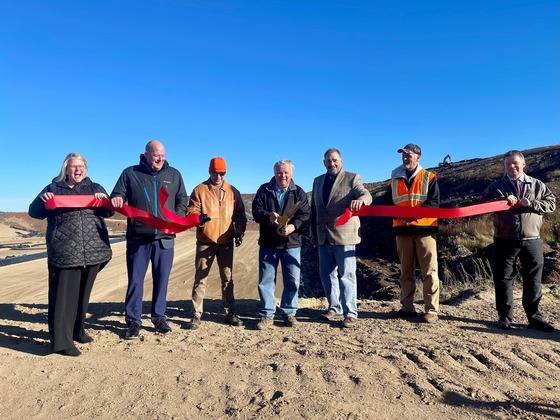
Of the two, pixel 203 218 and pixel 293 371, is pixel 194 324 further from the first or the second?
pixel 293 371

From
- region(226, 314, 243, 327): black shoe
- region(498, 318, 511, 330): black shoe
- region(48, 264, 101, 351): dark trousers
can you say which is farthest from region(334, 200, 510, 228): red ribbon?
region(48, 264, 101, 351): dark trousers

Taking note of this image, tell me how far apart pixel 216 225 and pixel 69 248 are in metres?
1.79

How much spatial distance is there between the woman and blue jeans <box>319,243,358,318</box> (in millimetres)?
2878

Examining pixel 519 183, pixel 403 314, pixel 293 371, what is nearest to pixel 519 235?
pixel 519 183

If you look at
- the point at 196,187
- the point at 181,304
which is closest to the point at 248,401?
the point at 196,187

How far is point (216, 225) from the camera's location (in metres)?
5.57

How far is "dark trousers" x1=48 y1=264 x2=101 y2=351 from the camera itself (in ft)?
15.1

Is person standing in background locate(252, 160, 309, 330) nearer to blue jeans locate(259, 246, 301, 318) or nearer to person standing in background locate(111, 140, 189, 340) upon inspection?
blue jeans locate(259, 246, 301, 318)

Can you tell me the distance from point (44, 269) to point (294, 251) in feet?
42.7

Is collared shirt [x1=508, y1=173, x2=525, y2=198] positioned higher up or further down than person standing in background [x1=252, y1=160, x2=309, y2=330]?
higher up

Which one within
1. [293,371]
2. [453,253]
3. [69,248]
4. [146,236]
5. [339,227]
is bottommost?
[293,371]

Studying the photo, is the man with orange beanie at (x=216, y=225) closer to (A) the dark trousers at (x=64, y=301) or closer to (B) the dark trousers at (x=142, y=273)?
(B) the dark trousers at (x=142, y=273)

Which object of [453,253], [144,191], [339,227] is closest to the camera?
[144,191]

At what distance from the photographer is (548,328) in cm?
517
